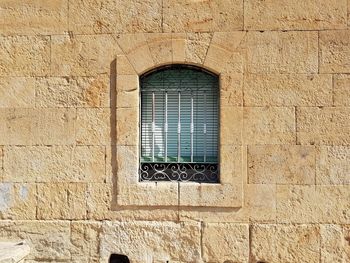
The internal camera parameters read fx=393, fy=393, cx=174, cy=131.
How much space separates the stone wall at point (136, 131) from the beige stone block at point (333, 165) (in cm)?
1

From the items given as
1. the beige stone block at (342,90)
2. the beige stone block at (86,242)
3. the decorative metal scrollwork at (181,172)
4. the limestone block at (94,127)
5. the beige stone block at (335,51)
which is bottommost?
the beige stone block at (86,242)

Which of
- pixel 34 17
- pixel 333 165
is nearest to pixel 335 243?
pixel 333 165

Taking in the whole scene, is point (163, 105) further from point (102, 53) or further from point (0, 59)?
point (0, 59)

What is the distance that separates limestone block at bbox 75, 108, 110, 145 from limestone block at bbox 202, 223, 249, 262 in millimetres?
1730

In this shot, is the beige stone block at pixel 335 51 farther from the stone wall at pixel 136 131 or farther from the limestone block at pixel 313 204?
the limestone block at pixel 313 204

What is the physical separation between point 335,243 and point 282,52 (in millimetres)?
2391

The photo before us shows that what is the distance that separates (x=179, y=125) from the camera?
5.07 metres

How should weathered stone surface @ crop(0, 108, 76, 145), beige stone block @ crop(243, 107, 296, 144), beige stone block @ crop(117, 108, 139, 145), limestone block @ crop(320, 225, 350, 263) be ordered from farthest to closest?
weathered stone surface @ crop(0, 108, 76, 145) → beige stone block @ crop(117, 108, 139, 145) → beige stone block @ crop(243, 107, 296, 144) → limestone block @ crop(320, 225, 350, 263)

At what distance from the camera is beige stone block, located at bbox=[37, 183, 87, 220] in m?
4.99

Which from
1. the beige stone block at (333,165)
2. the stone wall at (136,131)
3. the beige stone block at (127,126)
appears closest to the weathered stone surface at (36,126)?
the stone wall at (136,131)

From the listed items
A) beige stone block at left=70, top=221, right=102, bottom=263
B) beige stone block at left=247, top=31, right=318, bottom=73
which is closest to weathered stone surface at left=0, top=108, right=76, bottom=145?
beige stone block at left=70, top=221, right=102, bottom=263

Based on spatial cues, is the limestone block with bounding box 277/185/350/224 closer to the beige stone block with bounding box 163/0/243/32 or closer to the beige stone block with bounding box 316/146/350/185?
the beige stone block with bounding box 316/146/350/185

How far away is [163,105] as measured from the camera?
5.11 metres

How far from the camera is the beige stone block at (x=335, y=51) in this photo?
15.6 feet
